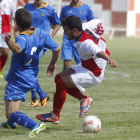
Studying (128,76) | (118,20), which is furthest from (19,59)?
(118,20)

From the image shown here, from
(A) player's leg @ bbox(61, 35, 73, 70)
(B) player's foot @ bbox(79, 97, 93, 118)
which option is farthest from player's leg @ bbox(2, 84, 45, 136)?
(A) player's leg @ bbox(61, 35, 73, 70)

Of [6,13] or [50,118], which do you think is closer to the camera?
[50,118]

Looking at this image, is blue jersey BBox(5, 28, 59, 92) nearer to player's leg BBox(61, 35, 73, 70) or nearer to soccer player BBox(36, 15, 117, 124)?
soccer player BBox(36, 15, 117, 124)

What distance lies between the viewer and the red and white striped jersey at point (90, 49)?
5359 mm

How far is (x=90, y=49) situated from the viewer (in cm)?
529

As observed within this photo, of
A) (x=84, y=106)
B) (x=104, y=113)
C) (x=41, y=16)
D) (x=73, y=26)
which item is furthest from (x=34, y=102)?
(x=73, y=26)

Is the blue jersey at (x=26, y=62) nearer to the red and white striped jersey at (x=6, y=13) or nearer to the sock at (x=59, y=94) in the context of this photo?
the sock at (x=59, y=94)

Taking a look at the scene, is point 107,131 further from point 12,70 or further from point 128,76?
point 128,76

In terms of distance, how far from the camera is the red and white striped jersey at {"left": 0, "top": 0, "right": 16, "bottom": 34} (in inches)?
398

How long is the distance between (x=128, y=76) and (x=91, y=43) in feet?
20.8

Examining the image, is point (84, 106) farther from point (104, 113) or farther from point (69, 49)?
point (69, 49)

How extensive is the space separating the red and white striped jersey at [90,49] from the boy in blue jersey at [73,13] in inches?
138

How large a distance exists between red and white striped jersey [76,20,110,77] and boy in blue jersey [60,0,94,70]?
3508mm

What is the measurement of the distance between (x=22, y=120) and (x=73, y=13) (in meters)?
5.11
